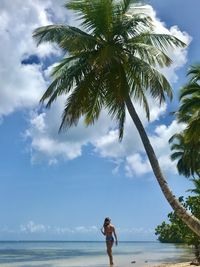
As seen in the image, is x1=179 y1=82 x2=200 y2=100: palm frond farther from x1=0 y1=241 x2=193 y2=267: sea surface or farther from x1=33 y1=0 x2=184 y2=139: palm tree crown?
x1=0 y1=241 x2=193 y2=267: sea surface

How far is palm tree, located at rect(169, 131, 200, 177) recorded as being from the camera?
1653 inches

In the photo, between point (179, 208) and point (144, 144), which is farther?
point (144, 144)

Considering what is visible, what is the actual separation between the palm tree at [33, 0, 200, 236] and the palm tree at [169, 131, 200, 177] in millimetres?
24516

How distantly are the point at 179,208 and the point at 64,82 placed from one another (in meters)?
5.48

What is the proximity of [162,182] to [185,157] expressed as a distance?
1277 inches

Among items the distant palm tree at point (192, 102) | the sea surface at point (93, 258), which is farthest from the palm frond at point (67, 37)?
the sea surface at point (93, 258)

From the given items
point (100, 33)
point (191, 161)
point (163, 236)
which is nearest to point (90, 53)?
point (100, 33)

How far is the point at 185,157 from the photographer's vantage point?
4506 cm

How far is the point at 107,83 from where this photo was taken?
50.3ft

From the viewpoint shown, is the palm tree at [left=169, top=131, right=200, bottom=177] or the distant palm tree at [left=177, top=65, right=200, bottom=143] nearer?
the distant palm tree at [left=177, top=65, right=200, bottom=143]

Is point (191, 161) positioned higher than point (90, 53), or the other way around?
point (191, 161)

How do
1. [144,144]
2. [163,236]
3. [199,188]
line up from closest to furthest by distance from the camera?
[144,144], [199,188], [163,236]

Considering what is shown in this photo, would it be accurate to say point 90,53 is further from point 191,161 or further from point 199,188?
point 191,161

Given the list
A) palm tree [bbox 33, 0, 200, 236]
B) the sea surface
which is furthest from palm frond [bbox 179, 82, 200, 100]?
the sea surface
